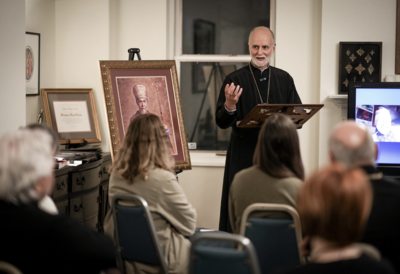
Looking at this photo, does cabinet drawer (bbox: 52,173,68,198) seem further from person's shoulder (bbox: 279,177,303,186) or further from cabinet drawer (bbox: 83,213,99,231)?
person's shoulder (bbox: 279,177,303,186)

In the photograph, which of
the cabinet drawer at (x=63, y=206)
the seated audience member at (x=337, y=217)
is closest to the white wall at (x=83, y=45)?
the cabinet drawer at (x=63, y=206)

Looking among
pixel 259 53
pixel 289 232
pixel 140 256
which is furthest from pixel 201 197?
pixel 289 232

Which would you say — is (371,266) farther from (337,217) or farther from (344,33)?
(344,33)

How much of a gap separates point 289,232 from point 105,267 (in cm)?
75

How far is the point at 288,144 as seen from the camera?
6.61 feet

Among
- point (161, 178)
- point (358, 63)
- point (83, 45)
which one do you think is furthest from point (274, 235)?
point (83, 45)

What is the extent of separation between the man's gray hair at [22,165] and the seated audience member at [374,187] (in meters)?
0.95

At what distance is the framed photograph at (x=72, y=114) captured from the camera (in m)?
4.23

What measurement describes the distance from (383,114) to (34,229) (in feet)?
9.86

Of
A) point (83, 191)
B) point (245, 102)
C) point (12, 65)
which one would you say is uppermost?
point (12, 65)

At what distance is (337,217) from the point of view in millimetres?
1082

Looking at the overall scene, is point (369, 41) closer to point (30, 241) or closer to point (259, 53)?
point (259, 53)

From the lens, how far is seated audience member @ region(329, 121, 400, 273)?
1.59 metres

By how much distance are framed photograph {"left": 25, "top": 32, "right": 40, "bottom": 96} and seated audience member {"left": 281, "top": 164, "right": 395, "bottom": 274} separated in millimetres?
3393
